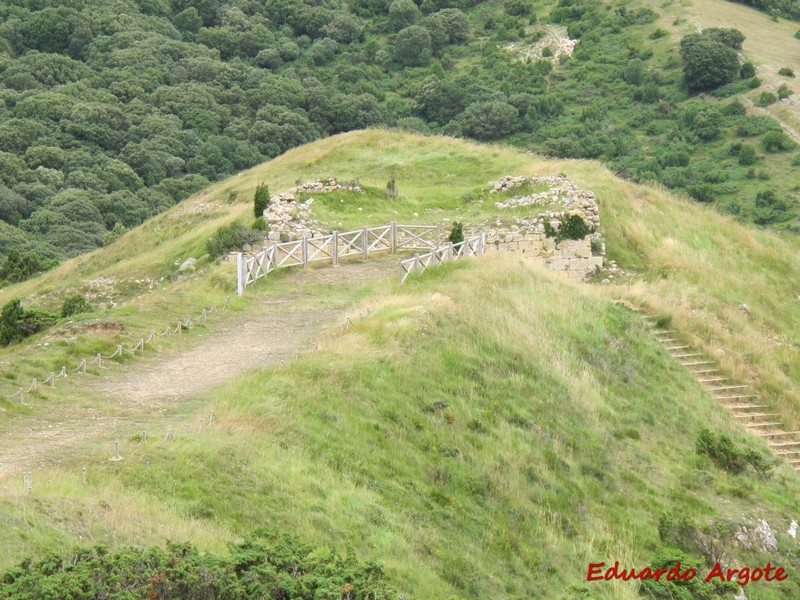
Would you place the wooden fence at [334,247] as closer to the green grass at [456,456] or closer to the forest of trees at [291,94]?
the green grass at [456,456]

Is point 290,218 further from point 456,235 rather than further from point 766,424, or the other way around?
point 766,424

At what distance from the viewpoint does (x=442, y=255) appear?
2970 cm

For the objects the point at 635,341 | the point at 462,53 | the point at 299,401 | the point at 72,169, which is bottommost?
the point at 72,169

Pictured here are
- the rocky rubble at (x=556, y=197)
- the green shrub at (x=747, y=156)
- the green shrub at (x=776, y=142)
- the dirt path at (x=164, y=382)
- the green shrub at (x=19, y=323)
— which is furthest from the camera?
the green shrub at (x=776, y=142)

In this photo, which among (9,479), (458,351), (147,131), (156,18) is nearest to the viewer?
(9,479)

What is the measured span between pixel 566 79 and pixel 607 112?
7550 millimetres

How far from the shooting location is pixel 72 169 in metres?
77.6

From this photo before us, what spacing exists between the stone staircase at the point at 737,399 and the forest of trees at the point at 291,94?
34.3 meters

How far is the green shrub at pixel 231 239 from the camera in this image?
3262 centimetres

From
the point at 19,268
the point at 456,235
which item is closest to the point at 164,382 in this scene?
the point at 456,235

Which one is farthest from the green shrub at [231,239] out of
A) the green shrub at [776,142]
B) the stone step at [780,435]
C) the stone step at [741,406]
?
the green shrub at [776,142]

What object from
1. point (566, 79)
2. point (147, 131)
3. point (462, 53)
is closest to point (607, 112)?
point (566, 79)

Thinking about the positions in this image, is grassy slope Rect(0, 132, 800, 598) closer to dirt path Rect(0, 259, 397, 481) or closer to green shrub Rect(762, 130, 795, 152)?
dirt path Rect(0, 259, 397, 481)

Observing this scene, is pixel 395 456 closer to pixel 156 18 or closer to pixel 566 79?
pixel 566 79
